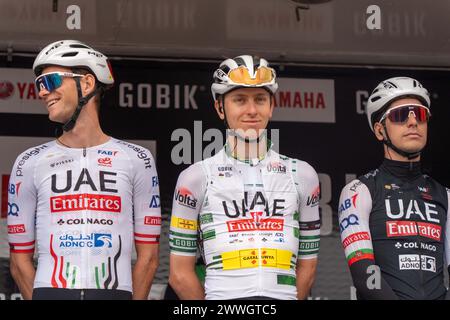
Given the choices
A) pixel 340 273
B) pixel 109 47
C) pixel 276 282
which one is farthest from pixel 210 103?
pixel 276 282

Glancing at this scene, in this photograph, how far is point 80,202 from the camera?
4078 millimetres

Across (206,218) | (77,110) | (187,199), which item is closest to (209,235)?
(206,218)

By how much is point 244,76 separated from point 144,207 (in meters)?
0.71

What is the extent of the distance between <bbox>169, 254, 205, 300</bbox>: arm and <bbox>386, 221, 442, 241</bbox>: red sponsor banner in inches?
34.3

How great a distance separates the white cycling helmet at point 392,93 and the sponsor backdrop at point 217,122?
883 mm

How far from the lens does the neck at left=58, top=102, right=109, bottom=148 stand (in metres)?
4.27

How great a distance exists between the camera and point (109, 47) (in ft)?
17.3

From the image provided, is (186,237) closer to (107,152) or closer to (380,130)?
(107,152)

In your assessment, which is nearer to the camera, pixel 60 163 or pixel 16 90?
pixel 60 163

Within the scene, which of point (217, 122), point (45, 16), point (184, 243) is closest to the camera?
point (184, 243)

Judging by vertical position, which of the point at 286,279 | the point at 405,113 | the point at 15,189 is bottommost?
the point at 286,279

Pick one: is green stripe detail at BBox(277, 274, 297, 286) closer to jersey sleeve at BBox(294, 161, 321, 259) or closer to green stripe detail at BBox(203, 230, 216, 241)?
jersey sleeve at BBox(294, 161, 321, 259)

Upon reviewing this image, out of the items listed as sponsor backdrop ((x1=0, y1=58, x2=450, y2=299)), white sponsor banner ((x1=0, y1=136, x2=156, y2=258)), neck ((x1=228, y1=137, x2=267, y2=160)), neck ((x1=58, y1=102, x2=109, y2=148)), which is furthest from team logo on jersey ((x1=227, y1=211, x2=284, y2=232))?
white sponsor banner ((x1=0, y1=136, x2=156, y2=258))
